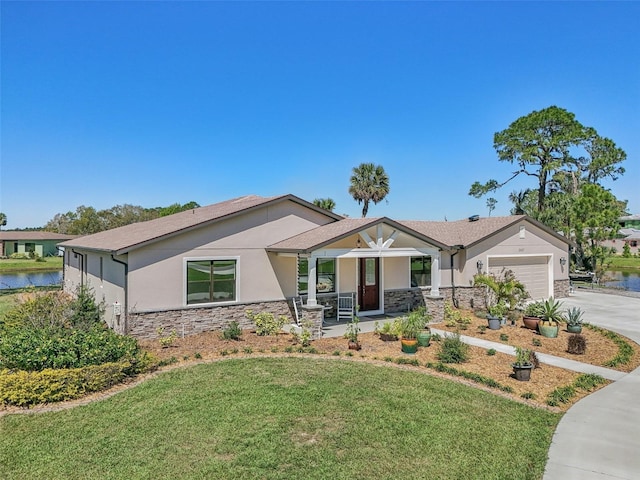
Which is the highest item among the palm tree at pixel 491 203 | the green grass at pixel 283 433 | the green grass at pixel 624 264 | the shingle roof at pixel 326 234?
the palm tree at pixel 491 203

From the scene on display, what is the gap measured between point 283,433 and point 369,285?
10.7 meters

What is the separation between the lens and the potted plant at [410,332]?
1071 centimetres

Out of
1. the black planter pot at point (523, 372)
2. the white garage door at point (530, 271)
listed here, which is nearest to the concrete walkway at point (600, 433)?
the black planter pot at point (523, 372)

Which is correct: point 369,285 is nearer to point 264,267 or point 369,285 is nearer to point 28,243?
point 264,267

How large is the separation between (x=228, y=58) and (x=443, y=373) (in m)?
14.8

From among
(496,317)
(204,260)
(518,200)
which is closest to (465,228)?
Answer: (496,317)

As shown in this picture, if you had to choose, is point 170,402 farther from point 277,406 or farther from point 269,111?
point 269,111

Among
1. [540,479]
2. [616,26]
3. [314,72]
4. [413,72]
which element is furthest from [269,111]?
[540,479]

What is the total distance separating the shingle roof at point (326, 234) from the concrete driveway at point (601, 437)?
7.71 metres

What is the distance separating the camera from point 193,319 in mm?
12359

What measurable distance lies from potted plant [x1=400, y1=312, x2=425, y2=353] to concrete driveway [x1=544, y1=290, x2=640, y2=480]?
3.93 meters

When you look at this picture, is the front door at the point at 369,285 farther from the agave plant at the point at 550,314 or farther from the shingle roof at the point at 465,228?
the agave plant at the point at 550,314

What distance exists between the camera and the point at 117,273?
1247 cm

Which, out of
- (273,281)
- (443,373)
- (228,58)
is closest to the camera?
(443,373)
